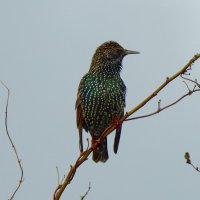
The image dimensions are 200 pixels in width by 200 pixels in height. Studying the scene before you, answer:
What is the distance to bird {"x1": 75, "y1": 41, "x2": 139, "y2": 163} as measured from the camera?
6.87 m

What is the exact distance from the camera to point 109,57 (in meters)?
7.31

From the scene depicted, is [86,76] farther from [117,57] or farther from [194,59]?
[194,59]

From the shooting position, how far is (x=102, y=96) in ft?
22.6

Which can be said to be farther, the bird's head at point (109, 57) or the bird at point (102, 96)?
the bird's head at point (109, 57)

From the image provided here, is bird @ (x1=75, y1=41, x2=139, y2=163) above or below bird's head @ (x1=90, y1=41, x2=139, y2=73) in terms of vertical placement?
below

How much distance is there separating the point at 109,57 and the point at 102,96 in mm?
656

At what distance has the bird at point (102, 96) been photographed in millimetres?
6871

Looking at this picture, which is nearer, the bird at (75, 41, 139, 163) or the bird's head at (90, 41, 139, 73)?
the bird at (75, 41, 139, 163)

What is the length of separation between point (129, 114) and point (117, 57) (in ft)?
11.0

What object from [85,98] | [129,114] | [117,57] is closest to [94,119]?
[85,98]

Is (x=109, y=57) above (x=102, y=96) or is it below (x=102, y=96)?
above

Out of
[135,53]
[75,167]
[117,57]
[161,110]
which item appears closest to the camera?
[75,167]

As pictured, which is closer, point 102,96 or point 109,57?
point 102,96

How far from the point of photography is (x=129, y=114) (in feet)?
12.9
